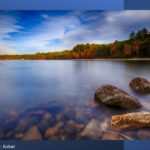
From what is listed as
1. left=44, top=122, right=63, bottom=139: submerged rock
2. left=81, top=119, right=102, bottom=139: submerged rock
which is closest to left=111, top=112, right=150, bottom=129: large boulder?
left=81, top=119, right=102, bottom=139: submerged rock

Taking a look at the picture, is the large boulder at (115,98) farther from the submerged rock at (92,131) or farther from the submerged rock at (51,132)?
the submerged rock at (51,132)

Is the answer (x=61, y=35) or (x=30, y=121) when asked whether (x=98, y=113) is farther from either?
(x=61, y=35)

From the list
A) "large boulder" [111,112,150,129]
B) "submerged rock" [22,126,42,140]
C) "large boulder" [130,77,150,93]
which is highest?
"large boulder" [130,77,150,93]

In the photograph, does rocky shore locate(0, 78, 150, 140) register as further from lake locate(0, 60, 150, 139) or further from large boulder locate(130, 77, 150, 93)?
large boulder locate(130, 77, 150, 93)

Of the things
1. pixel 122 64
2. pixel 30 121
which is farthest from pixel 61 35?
pixel 30 121

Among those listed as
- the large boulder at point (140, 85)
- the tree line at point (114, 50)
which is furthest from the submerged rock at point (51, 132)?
the large boulder at point (140, 85)

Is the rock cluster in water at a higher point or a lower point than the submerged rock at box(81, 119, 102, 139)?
higher
